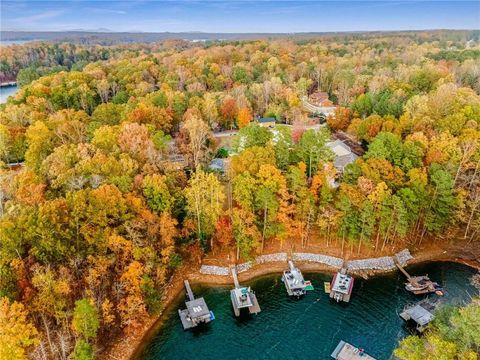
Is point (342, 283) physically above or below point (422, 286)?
above

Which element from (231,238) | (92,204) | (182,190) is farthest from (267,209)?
(92,204)

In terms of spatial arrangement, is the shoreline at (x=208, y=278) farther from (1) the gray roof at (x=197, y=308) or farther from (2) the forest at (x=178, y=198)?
(1) the gray roof at (x=197, y=308)

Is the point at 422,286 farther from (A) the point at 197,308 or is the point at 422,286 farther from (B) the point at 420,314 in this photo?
(A) the point at 197,308

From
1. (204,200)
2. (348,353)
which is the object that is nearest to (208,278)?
(204,200)

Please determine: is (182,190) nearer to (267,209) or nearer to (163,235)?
(163,235)

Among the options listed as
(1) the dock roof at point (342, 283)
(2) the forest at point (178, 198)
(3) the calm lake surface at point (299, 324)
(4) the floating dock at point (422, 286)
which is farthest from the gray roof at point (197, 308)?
(4) the floating dock at point (422, 286)

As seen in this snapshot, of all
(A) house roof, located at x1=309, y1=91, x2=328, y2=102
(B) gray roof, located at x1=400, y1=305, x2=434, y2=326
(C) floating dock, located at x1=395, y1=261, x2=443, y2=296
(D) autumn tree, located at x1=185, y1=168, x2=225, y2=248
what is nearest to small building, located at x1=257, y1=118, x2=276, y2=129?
(A) house roof, located at x1=309, y1=91, x2=328, y2=102

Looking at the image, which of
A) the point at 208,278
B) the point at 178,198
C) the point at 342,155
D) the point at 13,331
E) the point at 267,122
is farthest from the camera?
the point at 267,122

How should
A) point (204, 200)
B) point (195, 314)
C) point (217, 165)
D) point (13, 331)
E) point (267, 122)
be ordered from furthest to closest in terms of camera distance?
point (267, 122) < point (217, 165) < point (204, 200) < point (195, 314) < point (13, 331)
